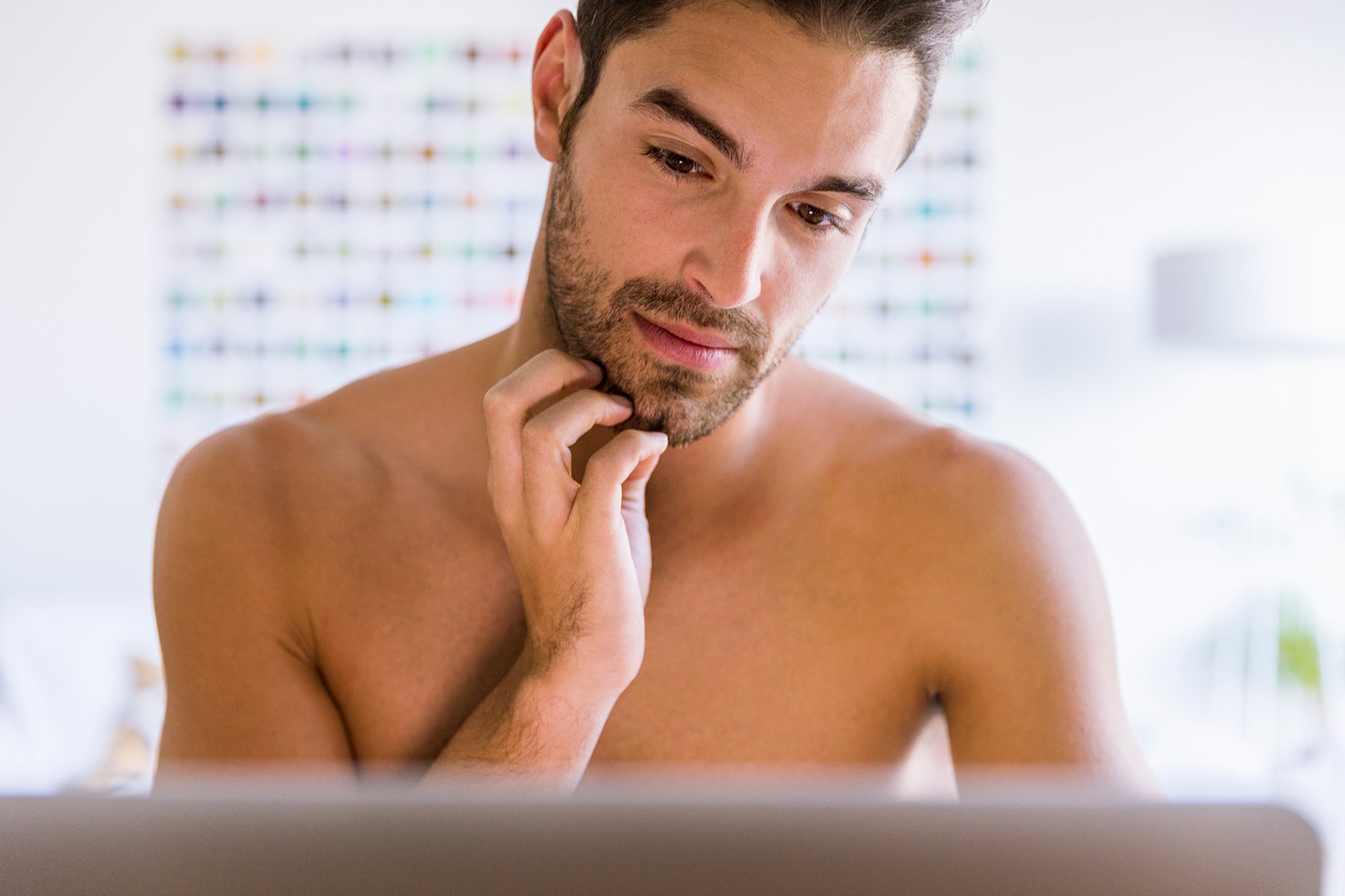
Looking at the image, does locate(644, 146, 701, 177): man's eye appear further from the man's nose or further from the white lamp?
the white lamp

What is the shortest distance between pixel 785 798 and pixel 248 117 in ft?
13.6

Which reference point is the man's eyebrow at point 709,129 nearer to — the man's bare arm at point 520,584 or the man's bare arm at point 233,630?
the man's bare arm at point 520,584

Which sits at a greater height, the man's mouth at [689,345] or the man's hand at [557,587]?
the man's mouth at [689,345]

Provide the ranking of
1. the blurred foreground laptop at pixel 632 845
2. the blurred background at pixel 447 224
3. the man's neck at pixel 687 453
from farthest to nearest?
the blurred background at pixel 447 224 < the man's neck at pixel 687 453 < the blurred foreground laptop at pixel 632 845

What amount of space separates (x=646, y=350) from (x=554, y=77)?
30cm

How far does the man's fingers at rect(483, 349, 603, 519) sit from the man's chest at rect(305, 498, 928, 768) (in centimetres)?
17

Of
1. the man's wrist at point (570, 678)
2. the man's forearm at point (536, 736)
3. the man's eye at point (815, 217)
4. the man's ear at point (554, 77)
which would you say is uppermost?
the man's ear at point (554, 77)

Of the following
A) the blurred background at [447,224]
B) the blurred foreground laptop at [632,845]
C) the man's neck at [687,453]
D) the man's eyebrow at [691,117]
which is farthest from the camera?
the blurred background at [447,224]

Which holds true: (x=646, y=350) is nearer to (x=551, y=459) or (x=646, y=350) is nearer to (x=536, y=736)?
(x=551, y=459)

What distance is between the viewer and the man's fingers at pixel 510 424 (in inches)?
36.2

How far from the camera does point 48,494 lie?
400 cm

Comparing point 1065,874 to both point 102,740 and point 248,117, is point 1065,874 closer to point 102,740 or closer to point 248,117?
point 102,740

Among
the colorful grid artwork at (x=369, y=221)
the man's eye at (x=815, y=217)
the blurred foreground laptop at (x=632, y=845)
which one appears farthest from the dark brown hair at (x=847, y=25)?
the colorful grid artwork at (x=369, y=221)

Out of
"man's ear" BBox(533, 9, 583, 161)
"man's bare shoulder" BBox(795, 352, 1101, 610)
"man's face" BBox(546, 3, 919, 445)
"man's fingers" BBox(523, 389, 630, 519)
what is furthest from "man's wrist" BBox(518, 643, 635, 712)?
"man's ear" BBox(533, 9, 583, 161)
